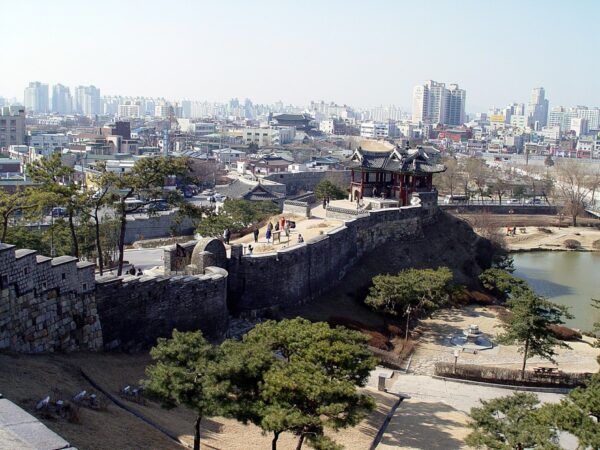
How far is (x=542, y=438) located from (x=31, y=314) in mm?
9844

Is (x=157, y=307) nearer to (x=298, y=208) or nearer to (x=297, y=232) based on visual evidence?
(x=297, y=232)

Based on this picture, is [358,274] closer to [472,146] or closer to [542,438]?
[542,438]

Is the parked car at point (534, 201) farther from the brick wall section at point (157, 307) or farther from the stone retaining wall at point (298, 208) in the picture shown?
the brick wall section at point (157, 307)

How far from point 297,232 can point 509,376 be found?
41.7 ft

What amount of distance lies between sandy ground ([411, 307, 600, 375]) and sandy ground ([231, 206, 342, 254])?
6.35 m

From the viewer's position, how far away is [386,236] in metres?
32.8

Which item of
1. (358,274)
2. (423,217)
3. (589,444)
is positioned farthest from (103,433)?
(423,217)

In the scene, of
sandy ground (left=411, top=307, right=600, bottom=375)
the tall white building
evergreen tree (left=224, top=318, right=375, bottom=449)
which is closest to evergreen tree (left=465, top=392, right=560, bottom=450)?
evergreen tree (left=224, top=318, right=375, bottom=449)

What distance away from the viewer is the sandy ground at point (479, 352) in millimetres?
22953

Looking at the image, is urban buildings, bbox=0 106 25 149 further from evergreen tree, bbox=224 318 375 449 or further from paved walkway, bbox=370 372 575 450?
evergreen tree, bbox=224 318 375 449

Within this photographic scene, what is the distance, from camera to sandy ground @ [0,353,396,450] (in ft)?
35.3

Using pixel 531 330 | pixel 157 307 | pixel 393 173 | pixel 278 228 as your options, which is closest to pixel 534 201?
pixel 393 173

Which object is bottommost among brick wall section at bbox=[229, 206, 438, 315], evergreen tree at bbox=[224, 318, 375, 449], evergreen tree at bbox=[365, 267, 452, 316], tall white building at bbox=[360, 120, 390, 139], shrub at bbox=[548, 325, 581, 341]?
shrub at bbox=[548, 325, 581, 341]

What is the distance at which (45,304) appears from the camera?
13938 mm
